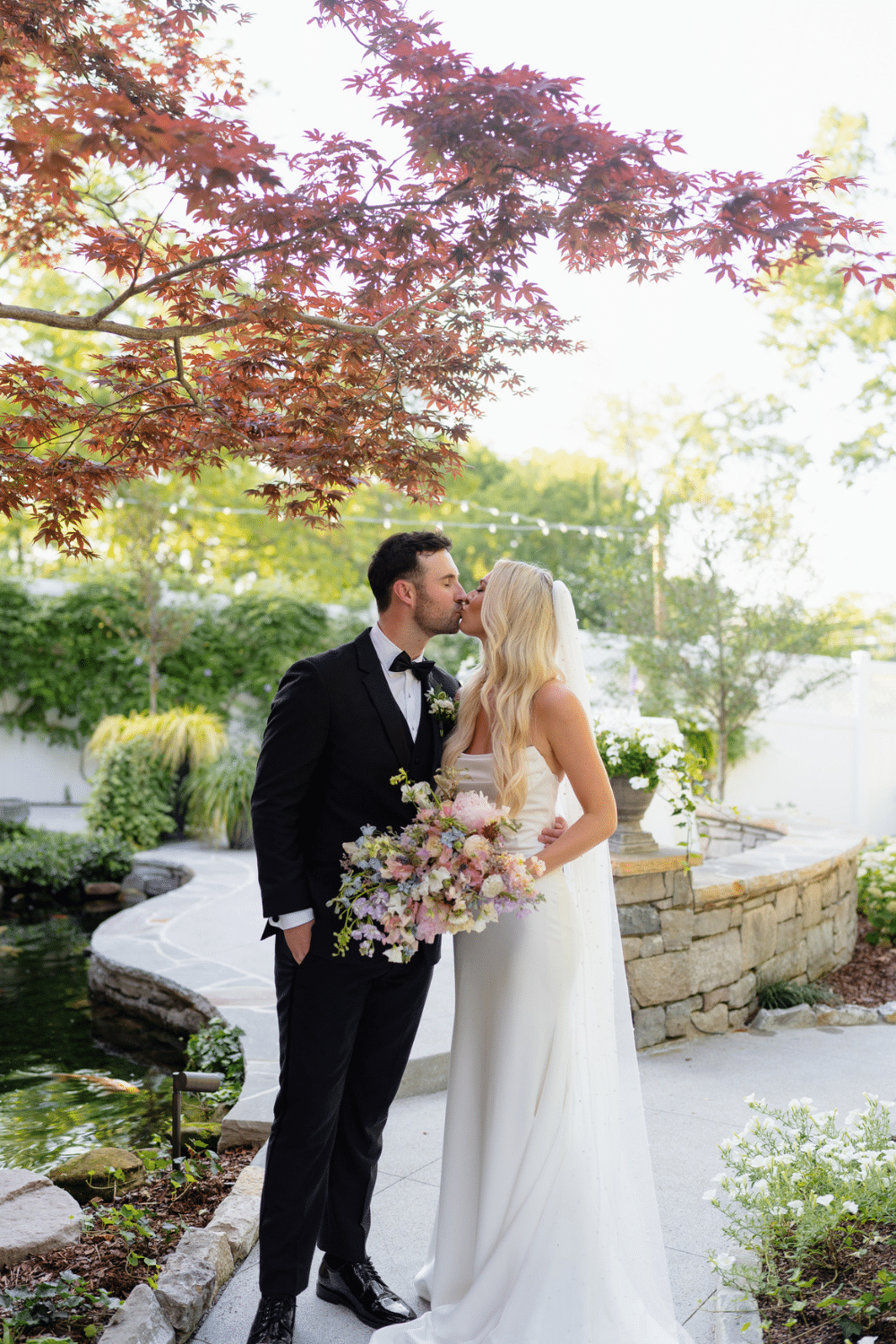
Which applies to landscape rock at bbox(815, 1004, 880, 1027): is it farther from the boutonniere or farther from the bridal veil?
the boutonniere

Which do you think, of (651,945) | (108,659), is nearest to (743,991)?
(651,945)

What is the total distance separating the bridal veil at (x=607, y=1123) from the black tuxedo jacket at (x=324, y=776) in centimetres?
45

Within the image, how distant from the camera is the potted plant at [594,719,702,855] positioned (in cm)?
465

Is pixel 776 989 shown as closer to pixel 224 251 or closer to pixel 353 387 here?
pixel 353 387

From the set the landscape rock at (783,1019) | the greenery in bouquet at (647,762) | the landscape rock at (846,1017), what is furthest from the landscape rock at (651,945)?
the landscape rock at (846,1017)

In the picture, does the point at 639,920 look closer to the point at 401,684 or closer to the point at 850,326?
the point at 401,684

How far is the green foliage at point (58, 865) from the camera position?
8.42 metres

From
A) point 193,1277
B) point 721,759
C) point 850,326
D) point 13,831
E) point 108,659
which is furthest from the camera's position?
point 850,326

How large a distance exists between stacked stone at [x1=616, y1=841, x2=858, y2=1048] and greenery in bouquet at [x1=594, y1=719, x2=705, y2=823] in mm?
381

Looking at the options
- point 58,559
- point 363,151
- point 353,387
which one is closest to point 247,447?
point 353,387

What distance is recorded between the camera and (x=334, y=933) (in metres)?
2.39

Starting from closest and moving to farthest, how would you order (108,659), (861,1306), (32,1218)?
1. (861,1306)
2. (32,1218)
3. (108,659)

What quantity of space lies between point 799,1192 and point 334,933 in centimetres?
132

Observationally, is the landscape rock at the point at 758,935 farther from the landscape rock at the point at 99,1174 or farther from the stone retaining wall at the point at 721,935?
the landscape rock at the point at 99,1174
